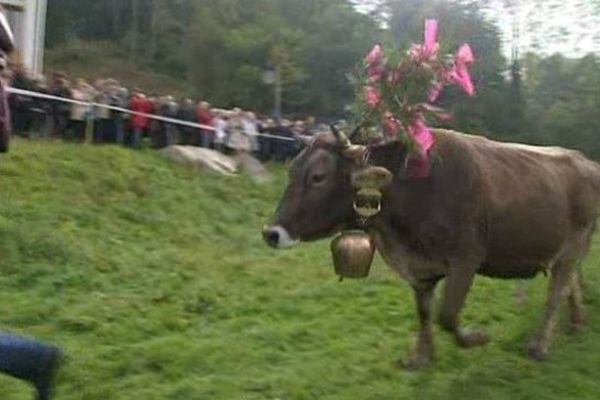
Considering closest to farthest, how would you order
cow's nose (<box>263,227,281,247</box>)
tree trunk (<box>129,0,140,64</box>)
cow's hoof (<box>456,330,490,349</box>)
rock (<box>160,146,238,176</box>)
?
cow's nose (<box>263,227,281,247</box>)
cow's hoof (<box>456,330,490,349</box>)
rock (<box>160,146,238,176</box>)
tree trunk (<box>129,0,140,64</box>)

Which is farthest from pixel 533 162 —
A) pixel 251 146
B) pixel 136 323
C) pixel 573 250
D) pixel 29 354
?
pixel 251 146

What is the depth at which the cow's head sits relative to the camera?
24.0 ft

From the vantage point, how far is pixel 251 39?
4288cm

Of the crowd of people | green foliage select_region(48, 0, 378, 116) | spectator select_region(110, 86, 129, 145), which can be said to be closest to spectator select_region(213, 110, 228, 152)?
the crowd of people

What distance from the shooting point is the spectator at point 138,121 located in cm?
2122

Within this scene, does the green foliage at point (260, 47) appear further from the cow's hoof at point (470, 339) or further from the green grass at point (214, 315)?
the cow's hoof at point (470, 339)

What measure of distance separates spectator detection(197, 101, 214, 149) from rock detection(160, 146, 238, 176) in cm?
92

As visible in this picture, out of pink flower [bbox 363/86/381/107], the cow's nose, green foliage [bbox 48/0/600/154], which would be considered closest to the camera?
the cow's nose

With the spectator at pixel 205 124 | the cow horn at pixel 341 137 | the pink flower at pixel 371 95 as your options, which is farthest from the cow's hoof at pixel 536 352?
the spectator at pixel 205 124

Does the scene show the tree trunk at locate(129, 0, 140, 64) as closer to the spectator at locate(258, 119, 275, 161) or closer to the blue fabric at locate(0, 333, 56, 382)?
the spectator at locate(258, 119, 275, 161)

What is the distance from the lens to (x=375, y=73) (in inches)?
290

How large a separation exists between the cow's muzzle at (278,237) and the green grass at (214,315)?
837 millimetres

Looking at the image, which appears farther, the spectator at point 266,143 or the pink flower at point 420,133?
the spectator at point 266,143

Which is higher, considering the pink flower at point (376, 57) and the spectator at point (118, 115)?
the pink flower at point (376, 57)
